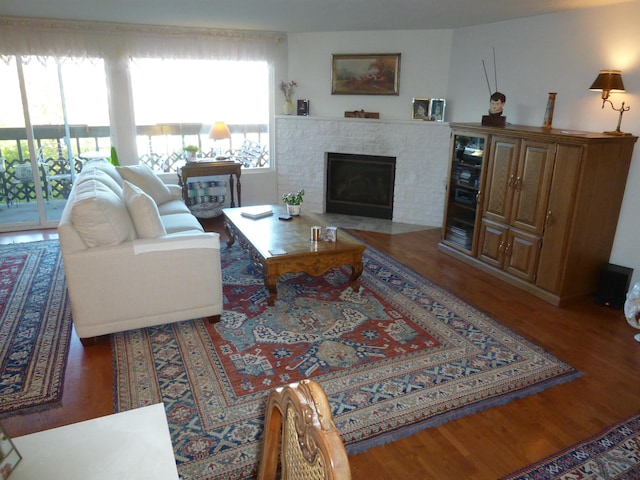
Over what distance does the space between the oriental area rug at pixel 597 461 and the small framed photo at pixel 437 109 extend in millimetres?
4254

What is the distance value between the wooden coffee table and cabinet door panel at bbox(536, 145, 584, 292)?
156cm

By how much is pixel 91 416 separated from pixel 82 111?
14.3 ft

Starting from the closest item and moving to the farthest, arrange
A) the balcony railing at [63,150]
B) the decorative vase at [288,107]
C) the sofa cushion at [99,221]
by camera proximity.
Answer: the sofa cushion at [99,221] < the balcony railing at [63,150] < the decorative vase at [288,107]

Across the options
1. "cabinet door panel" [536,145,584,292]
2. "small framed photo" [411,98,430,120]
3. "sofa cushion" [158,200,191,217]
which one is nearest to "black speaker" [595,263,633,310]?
"cabinet door panel" [536,145,584,292]

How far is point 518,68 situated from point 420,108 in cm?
138

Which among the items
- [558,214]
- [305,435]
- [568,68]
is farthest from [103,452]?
[568,68]

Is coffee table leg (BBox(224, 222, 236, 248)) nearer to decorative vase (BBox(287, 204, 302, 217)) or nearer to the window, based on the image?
decorative vase (BBox(287, 204, 302, 217))

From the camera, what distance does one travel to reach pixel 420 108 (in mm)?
5855

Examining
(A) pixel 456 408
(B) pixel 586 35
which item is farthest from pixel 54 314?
(B) pixel 586 35

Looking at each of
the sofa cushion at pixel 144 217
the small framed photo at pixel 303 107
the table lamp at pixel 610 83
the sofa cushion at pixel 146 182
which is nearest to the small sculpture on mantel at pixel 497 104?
the table lamp at pixel 610 83

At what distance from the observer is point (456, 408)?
8.24 ft

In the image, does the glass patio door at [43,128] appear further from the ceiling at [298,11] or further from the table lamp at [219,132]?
the table lamp at [219,132]

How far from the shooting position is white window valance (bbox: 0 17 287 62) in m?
4.97

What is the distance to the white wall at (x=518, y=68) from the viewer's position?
375cm
